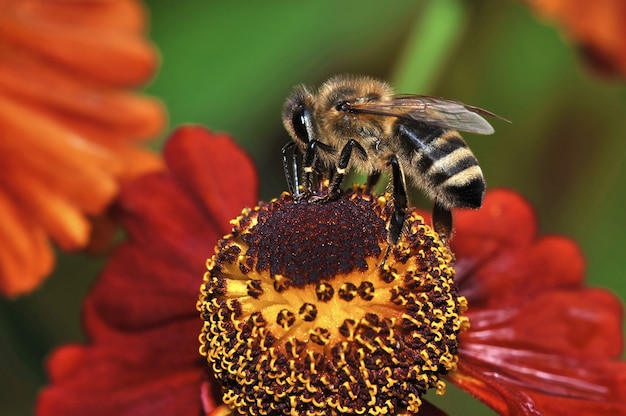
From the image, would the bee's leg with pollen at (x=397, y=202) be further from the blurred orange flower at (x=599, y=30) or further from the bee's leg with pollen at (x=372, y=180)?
the blurred orange flower at (x=599, y=30)

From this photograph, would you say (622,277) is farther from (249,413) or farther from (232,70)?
(249,413)

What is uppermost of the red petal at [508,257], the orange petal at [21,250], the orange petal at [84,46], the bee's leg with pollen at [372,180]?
the bee's leg with pollen at [372,180]

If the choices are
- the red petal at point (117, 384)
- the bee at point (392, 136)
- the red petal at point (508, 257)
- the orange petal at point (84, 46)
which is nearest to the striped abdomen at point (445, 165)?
the bee at point (392, 136)

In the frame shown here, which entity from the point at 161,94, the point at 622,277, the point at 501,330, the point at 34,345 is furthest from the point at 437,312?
the point at 161,94

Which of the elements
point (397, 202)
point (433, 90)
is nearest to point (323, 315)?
point (397, 202)

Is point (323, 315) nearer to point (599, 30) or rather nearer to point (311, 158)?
point (311, 158)

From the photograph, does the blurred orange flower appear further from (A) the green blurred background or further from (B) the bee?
(B) the bee
